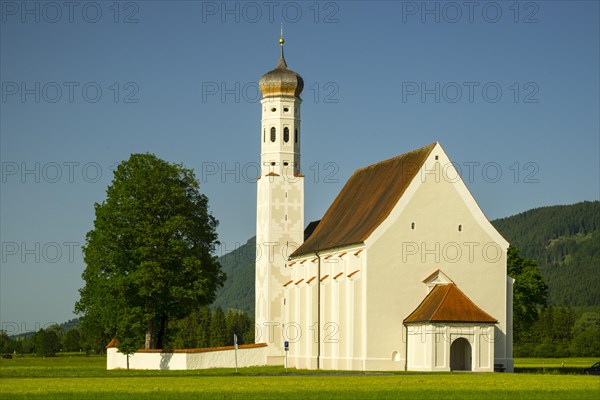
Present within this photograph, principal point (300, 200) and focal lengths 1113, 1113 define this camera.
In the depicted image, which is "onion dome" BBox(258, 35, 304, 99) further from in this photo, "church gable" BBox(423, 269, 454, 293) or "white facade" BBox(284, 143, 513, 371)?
"church gable" BBox(423, 269, 454, 293)

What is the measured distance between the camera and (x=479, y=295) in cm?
6116

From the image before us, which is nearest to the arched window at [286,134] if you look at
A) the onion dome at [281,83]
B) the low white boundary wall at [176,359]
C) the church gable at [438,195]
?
the onion dome at [281,83]

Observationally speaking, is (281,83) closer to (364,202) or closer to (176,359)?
(364,202)

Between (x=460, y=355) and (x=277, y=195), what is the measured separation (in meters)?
21.9

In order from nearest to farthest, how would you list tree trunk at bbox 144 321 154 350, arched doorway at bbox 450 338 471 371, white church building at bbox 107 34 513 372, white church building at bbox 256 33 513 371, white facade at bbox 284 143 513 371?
white church building at bbox 256 33 513 371, white church building at bbox 107 34 513 372, arched doorway at bbox 450 338 471 371, white facade at bbox 284 143 513 371, tree trunk at bbox 144 321 154 350

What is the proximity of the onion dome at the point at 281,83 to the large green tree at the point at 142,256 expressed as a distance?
12891mm

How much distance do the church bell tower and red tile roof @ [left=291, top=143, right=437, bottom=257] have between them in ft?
5.92

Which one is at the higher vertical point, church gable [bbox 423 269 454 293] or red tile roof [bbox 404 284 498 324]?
church gable [bbox 423 269 454 293]

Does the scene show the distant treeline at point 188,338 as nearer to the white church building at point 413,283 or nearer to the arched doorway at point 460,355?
the white church building at point 413,283

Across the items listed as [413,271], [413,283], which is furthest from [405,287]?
[413,271]

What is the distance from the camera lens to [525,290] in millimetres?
79000

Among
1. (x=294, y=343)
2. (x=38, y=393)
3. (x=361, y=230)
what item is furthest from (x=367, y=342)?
(x=38, y=393)

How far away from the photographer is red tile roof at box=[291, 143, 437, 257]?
6156cm

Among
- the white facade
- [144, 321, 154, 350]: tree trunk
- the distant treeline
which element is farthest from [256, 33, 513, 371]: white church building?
the distant treeline
